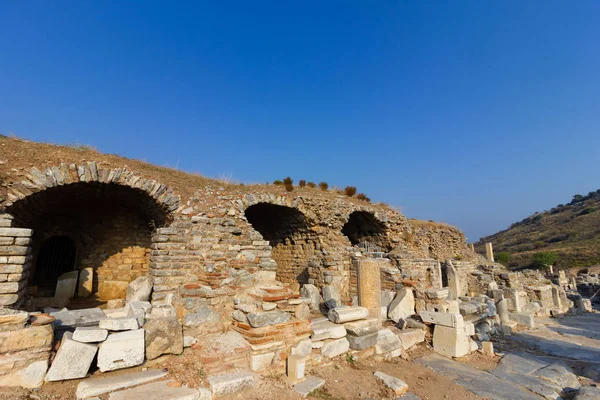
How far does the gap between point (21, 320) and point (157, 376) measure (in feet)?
5.25

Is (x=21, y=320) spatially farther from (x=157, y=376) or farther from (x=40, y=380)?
(x=157, y=376)

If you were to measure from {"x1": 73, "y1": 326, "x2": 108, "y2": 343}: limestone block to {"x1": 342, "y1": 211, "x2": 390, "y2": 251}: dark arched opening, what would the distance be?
10699 mm

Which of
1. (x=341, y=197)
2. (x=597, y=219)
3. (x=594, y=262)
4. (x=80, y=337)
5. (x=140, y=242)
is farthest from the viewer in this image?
(x=597, y=219)

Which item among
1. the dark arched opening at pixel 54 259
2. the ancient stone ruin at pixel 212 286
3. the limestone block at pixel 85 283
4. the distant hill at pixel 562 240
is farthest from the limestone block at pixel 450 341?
the distant hill at pixel 562 240

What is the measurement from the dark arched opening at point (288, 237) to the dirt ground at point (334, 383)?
19.9 ft

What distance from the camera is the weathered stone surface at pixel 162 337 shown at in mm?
3803

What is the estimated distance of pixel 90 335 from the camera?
11.3 ft

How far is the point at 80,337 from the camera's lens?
3422 mm

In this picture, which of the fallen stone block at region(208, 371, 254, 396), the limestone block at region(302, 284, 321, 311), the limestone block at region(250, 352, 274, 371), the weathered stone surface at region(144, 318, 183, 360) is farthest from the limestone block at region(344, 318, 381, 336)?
the weathered stone surface at region(144, 318, 183, 360)

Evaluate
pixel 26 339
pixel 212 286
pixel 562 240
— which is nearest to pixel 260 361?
pixel 212 286

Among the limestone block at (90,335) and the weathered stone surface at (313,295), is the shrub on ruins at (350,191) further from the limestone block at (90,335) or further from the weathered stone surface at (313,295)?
the limestone block at (90,335)

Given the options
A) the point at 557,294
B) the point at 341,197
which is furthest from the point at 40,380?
the point at 557,294

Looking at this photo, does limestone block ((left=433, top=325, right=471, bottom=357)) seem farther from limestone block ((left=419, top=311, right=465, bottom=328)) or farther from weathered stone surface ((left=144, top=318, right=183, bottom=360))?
weathered stone surface ((left=144, top=318, right=183, bottom=360))

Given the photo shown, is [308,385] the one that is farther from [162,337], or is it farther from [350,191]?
[350,191]
